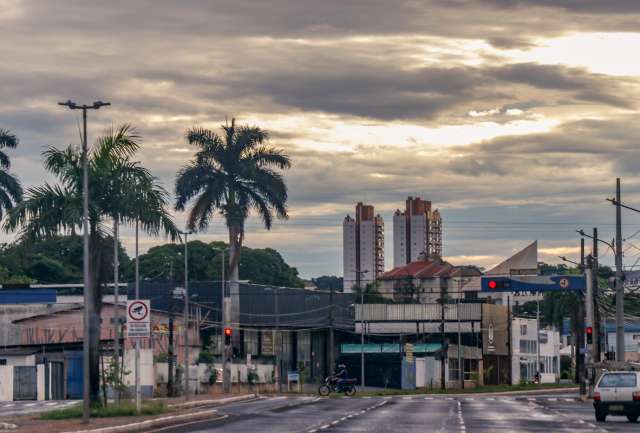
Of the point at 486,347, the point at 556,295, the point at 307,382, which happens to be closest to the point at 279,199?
the point at 307,382

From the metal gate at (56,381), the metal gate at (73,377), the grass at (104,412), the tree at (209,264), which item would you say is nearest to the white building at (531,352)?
the tree at (209,264)

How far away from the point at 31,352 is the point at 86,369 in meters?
39.1

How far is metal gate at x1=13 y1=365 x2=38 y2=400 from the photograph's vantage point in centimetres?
6869

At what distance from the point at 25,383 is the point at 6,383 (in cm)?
156

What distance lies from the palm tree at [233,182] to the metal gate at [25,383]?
60.9ft

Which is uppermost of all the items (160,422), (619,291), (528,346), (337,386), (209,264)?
(209,264)

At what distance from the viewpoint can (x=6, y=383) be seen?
6775 centimetres

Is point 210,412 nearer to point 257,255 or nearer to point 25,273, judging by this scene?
point 25,273

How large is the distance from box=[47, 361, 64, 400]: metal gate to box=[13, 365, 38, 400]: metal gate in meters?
1.61

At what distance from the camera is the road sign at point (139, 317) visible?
36.2 metres

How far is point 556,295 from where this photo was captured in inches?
5290

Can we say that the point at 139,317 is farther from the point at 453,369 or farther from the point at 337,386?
the point at 453,369

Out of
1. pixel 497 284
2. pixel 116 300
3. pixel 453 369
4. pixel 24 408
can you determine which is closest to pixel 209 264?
pixel 453 369

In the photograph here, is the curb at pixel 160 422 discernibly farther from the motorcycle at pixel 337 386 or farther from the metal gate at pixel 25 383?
the motorcycle at pixel 337 386
